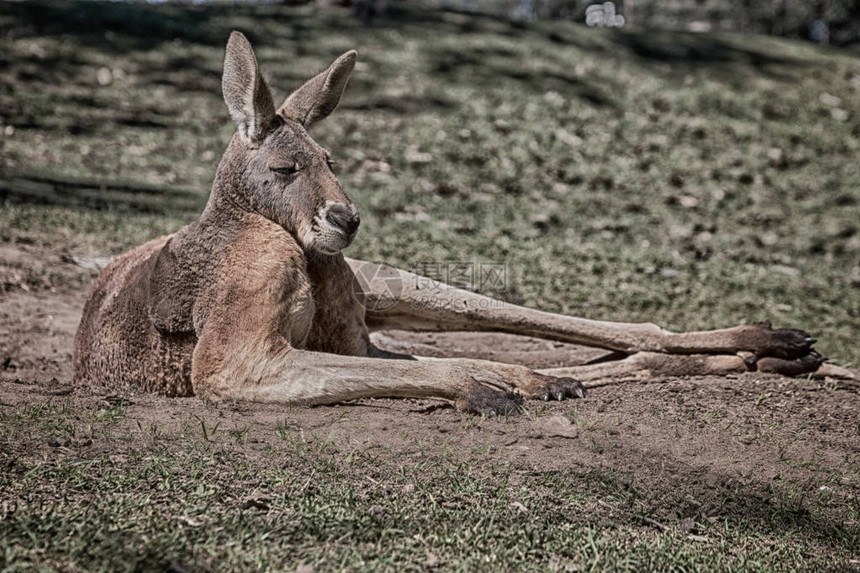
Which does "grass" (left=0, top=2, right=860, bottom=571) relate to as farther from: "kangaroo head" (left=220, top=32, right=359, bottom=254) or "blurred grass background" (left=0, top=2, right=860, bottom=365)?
"kangaroo head" (left=220, top=32, right=359, bottom=254)

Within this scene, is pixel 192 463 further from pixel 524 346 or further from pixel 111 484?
pixel 524 346

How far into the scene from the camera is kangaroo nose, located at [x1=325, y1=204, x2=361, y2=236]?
11.6ft

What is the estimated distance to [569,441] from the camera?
3.35m

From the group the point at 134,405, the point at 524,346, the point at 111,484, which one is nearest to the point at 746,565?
the point at 111,484

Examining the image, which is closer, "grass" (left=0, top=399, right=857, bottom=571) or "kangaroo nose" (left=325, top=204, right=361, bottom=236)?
"grass" (left=0, top=399, right=857, bottom=571)

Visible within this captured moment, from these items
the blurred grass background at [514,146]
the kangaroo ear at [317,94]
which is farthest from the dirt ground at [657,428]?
the blurred grass background at [514,146]

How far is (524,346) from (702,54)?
10299mm

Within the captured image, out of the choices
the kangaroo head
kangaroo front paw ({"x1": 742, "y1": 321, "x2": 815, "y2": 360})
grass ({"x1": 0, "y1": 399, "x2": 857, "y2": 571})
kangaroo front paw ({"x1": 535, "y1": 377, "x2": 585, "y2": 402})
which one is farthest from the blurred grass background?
grass ({"x1": 0, "y1": 399, "x2": 857, "y2": 571})

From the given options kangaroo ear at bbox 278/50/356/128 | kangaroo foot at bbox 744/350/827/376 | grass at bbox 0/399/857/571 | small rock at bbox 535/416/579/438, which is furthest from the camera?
kangaroo foot at bbox 744/350/827/376

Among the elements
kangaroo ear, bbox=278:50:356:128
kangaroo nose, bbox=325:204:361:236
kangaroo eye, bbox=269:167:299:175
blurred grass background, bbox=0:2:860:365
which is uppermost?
kangaroo ear, bbox=278:50:356:128

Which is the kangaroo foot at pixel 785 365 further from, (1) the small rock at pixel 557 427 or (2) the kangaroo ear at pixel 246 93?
(2) the kangaroo ear at pixel 246 93

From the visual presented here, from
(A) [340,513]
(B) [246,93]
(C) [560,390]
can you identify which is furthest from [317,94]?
(A) [340,513]

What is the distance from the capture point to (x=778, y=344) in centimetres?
439

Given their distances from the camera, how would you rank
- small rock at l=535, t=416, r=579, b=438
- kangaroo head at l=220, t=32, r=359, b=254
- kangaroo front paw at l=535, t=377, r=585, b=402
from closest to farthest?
small rock at l=535, t=416, r=579, b=438 → kangaroo head at l=220, t=32, r=359, b=254 → kangaroo front paw at l=535, t=377, r=585, b=402
